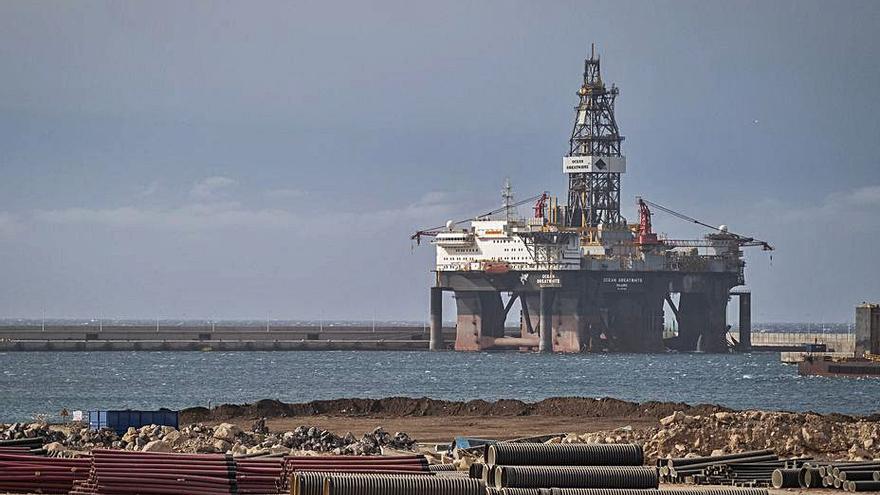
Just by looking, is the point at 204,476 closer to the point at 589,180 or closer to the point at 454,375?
the point at 454,375

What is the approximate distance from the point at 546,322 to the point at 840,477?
8778 centimetres

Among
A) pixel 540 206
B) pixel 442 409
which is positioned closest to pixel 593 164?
pixel 540 206

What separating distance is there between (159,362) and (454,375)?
21495 millimetres

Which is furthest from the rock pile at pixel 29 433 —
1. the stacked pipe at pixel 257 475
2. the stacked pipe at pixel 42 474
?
the stacked pipe at pixel 257 475

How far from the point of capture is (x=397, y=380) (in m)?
73.0

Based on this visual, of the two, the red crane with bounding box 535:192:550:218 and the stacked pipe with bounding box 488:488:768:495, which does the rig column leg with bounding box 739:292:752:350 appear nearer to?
the red crane with bounding box 535:192:550:218

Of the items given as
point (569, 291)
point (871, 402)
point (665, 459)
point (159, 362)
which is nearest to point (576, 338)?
point (569, 291)

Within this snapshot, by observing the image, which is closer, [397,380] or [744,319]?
[397,380]

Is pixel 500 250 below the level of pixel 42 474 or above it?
above

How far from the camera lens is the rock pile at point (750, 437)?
30500mm

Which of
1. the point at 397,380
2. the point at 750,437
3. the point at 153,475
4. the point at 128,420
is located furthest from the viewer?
the point at 397,380

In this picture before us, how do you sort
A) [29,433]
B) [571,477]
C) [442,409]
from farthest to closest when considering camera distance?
[442,409] → [29,433] → [571,477]

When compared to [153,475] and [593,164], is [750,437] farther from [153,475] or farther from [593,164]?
[593,164]

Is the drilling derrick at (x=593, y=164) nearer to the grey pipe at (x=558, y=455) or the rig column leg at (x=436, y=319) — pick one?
the rig column leg at (x=436, y=319)
